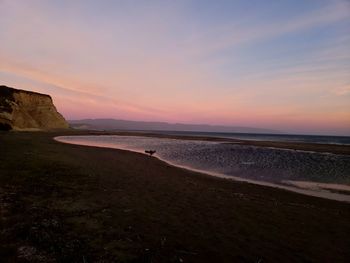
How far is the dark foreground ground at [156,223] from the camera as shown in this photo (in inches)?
244

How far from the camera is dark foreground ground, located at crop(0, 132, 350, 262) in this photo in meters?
6.20

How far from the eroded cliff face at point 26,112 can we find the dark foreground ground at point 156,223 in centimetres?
5648

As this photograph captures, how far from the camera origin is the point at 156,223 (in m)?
8.25

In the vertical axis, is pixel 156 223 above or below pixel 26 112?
below

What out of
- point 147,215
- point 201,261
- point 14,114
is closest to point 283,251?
point 201,261

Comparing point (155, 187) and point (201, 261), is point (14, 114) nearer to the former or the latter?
point (155, 187)

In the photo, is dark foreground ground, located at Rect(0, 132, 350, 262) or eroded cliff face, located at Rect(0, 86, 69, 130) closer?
dark foreground ground, located at Rect(0, 132, 350, 262)

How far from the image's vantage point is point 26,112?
77875 millimetres

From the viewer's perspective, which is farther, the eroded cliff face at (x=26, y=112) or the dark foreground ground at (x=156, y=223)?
the eroded cliff face at (x=26, y=112)

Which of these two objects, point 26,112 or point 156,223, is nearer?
point 156,223

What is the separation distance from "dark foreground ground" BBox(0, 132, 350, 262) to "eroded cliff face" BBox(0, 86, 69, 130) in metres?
56.5

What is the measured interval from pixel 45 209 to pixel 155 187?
6007mm

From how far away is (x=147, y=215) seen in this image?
29.5ft

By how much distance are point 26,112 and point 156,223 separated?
80689 millimetres
